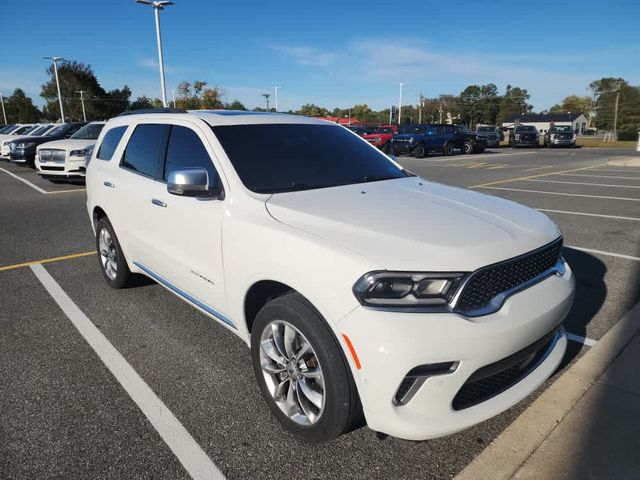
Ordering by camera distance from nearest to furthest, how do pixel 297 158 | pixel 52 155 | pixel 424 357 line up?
1. pixel 424 357
2. pixel 297 158
3. pixel 52 155

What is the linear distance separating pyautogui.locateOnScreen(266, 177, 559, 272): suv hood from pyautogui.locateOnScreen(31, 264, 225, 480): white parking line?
50.4 inches

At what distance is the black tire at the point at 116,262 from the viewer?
4.37 m

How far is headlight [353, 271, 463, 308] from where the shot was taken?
1994mm

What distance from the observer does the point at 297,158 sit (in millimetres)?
3334

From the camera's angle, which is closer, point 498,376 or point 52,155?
point 498,376

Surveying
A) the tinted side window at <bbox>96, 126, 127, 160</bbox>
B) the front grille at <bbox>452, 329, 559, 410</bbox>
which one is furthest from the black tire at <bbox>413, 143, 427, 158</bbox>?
A: the front grille at <bbox>452, 329, 559, 410</bbox>

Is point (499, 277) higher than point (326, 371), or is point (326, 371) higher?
point (499, 277)

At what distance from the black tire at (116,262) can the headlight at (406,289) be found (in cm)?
311

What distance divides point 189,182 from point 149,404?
137 cm

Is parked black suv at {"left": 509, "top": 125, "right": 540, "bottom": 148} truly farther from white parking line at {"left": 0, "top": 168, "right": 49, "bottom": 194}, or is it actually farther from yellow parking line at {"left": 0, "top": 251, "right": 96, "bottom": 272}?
yellow parking line at {"left": 0, "top": 251, "right": 96, "bottom": 272}

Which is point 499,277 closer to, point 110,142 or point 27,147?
point 110,142

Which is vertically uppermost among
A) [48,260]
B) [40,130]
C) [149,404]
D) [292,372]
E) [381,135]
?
[40,130]

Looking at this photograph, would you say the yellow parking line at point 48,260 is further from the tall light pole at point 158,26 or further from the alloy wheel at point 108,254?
the tall light pole at point 158,26

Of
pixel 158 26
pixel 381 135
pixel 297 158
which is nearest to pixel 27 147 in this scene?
pixel 158 26
